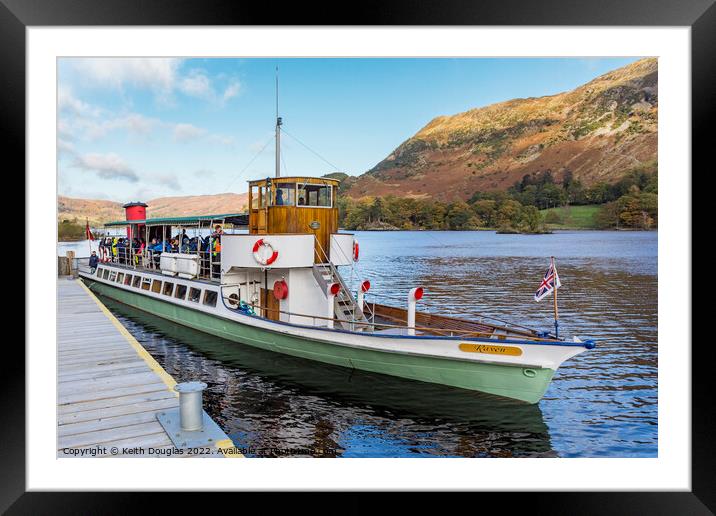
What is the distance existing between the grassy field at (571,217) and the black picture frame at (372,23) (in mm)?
45249

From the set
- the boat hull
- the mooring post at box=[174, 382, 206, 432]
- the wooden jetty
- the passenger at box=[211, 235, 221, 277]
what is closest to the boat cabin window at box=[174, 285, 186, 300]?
the boat hull

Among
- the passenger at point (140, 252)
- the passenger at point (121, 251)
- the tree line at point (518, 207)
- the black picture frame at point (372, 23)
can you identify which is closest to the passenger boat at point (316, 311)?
the black picture frame at point (372, 23)

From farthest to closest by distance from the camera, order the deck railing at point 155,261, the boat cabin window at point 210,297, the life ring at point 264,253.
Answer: the deck railing at point 155,261 → the boat cabin window at point 210,297 → the life ring at point 264,253

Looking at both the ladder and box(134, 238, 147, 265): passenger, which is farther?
box(134, 238, 147, 265): passenger

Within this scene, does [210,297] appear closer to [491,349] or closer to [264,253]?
[264,253]

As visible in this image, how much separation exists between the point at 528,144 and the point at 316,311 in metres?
50.2

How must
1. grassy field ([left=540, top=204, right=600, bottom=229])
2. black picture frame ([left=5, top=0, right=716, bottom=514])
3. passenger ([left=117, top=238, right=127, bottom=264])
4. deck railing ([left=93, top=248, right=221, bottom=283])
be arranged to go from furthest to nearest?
grassy field ([left=540, top=204, right=600, bottom=229]) → passenger ([left=117, top=238, right=127, bottom=264]) → deck railing ([left=93, top=248, right=221, bottom=283]) → black picture frame ([left=5, top=0, right=716, bottom=514])

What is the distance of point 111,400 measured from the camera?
6270mm

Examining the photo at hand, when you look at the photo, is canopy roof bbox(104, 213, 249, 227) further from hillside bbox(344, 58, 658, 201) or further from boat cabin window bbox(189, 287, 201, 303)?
hillside bbox(344, 58, 658, 201)

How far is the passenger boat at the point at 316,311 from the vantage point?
886 centimetres

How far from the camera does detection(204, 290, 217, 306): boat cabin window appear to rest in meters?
14.3

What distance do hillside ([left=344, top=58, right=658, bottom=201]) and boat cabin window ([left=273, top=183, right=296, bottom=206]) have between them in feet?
78.2

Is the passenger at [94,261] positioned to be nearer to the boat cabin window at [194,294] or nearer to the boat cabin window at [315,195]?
the boat cabin window at [194,294]
